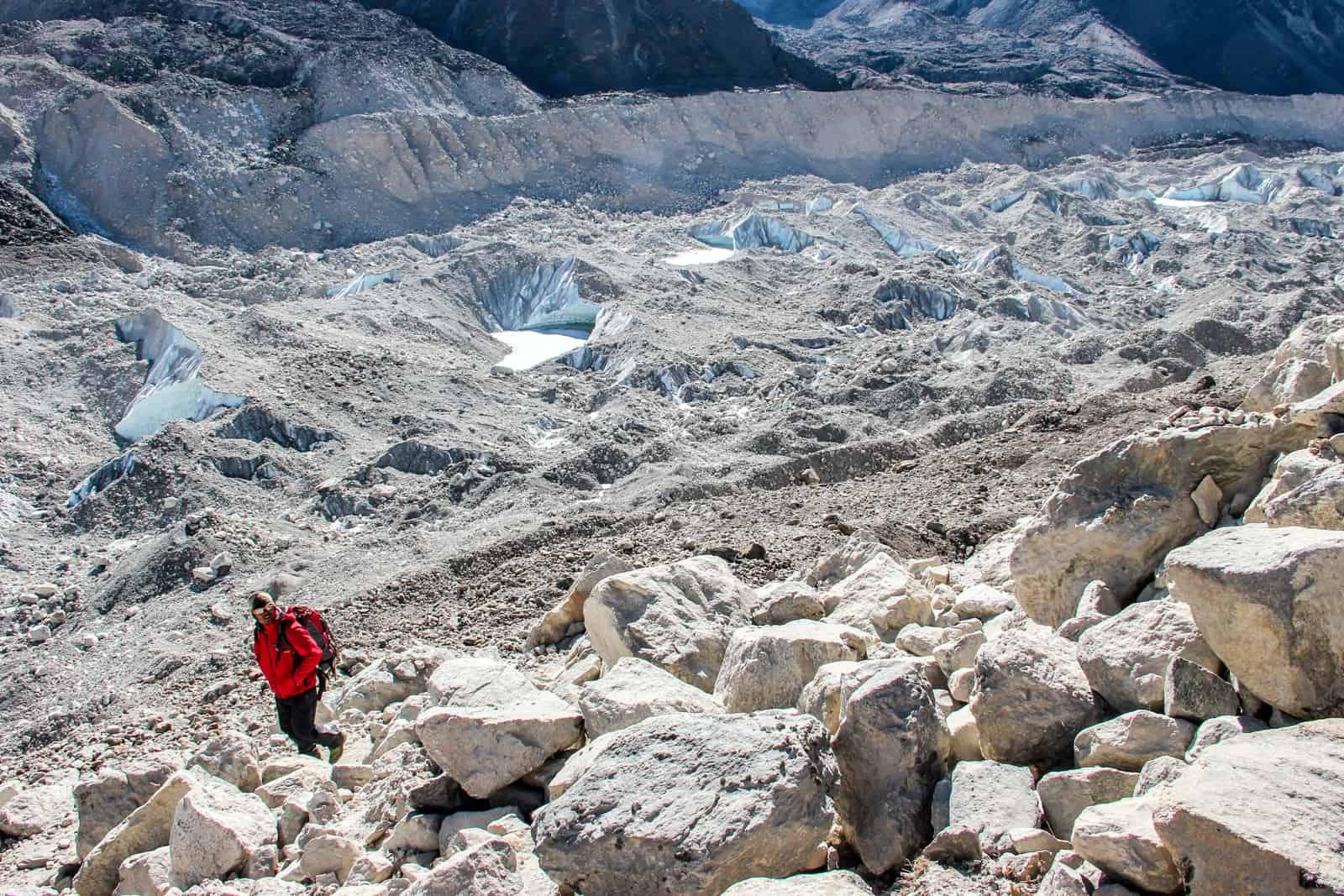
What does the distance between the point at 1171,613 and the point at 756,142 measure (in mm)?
25058

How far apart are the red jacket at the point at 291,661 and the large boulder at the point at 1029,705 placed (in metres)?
2.84

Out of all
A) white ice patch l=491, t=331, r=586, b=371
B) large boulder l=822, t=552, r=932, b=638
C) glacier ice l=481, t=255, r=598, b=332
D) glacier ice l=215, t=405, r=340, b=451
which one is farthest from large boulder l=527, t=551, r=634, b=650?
glacier ice l=481, t=255, r=598, b=332

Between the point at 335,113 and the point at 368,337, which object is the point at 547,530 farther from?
the point at 335,113

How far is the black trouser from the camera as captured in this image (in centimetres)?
445

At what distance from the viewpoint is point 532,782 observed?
320cm

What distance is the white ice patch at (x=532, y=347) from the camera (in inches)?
559

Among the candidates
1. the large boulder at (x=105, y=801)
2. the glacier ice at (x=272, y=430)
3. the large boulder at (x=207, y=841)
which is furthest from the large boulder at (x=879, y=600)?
the glacier ice at (x=272, y=430)

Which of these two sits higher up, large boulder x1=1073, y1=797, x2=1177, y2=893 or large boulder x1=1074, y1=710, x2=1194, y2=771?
large boulder x1=1073, y1=797, x2=1177, y2=893

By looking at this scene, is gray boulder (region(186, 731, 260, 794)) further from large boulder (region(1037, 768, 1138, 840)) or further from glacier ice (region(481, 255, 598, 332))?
glacier ice (region(481, 255, 598, 332))

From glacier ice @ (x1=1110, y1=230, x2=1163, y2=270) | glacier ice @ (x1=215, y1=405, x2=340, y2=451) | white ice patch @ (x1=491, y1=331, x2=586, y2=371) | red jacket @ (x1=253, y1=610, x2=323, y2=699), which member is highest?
red jacket @ (x1=253, y1=610, x2=323, y2=699)

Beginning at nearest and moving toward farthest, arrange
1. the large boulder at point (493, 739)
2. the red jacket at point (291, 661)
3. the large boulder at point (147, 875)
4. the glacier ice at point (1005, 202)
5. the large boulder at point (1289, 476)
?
the large boulder at point (1289, 476)
the large boulder at point (493, 739)
the large boulder at point (147, 875)
the red jacket at point (291, 661)
the glacier ice at point (1005, 202)

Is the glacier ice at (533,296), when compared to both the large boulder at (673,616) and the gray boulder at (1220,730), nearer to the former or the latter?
the large boulder at (673,616)

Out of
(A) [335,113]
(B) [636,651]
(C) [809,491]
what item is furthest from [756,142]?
(B) [636,651]

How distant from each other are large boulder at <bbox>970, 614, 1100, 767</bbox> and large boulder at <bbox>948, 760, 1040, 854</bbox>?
9 cm
